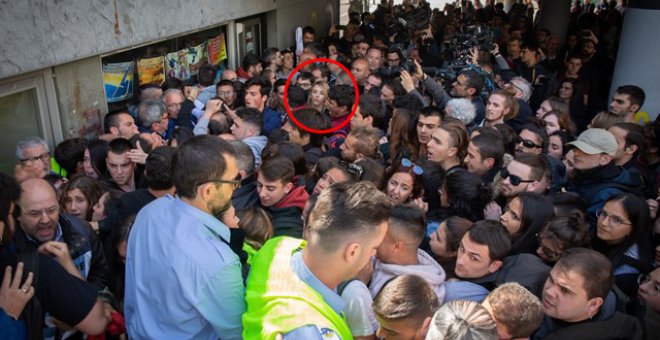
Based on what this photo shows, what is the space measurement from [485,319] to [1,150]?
13.0 feet

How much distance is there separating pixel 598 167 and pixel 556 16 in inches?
420

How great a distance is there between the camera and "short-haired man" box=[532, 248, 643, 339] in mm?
2400

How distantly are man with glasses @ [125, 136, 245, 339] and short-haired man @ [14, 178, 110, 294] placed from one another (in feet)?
2.11

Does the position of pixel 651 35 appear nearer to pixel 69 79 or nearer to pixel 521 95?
pixel 521 95

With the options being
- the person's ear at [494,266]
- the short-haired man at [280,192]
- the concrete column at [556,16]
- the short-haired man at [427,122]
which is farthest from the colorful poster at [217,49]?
the concrete column at [556,16]

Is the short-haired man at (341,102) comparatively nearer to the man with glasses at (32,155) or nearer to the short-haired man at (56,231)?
the man with glasses at (32,155)

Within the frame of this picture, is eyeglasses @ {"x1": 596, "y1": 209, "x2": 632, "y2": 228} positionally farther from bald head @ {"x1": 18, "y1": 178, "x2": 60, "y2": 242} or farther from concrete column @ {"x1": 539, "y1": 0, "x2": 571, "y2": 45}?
concrete column @ {"x1": 539, "y1": 0, "x2": 571, "y2": 45}

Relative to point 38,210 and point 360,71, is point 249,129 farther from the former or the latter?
point 360,71

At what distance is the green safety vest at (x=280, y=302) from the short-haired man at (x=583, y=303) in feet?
3.93

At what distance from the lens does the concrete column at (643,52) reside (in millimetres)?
7207

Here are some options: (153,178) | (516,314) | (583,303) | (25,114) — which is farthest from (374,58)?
(516,314)

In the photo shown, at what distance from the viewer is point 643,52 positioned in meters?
7.33

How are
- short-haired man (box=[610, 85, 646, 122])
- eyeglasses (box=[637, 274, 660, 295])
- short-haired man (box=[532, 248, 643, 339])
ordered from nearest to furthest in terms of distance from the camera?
short-haired man (box=[532, 248, 643, 339]) < eyeglasses (box=[637, 274, 660, 295]) < short-haired man (box=[610, 85, 646, 122])

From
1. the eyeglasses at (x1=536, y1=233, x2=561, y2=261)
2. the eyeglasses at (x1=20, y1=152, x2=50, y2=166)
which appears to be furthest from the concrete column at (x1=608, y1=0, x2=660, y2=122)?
the eyeglasses at (x1=20, y1=152, x2=50, y2=166)
